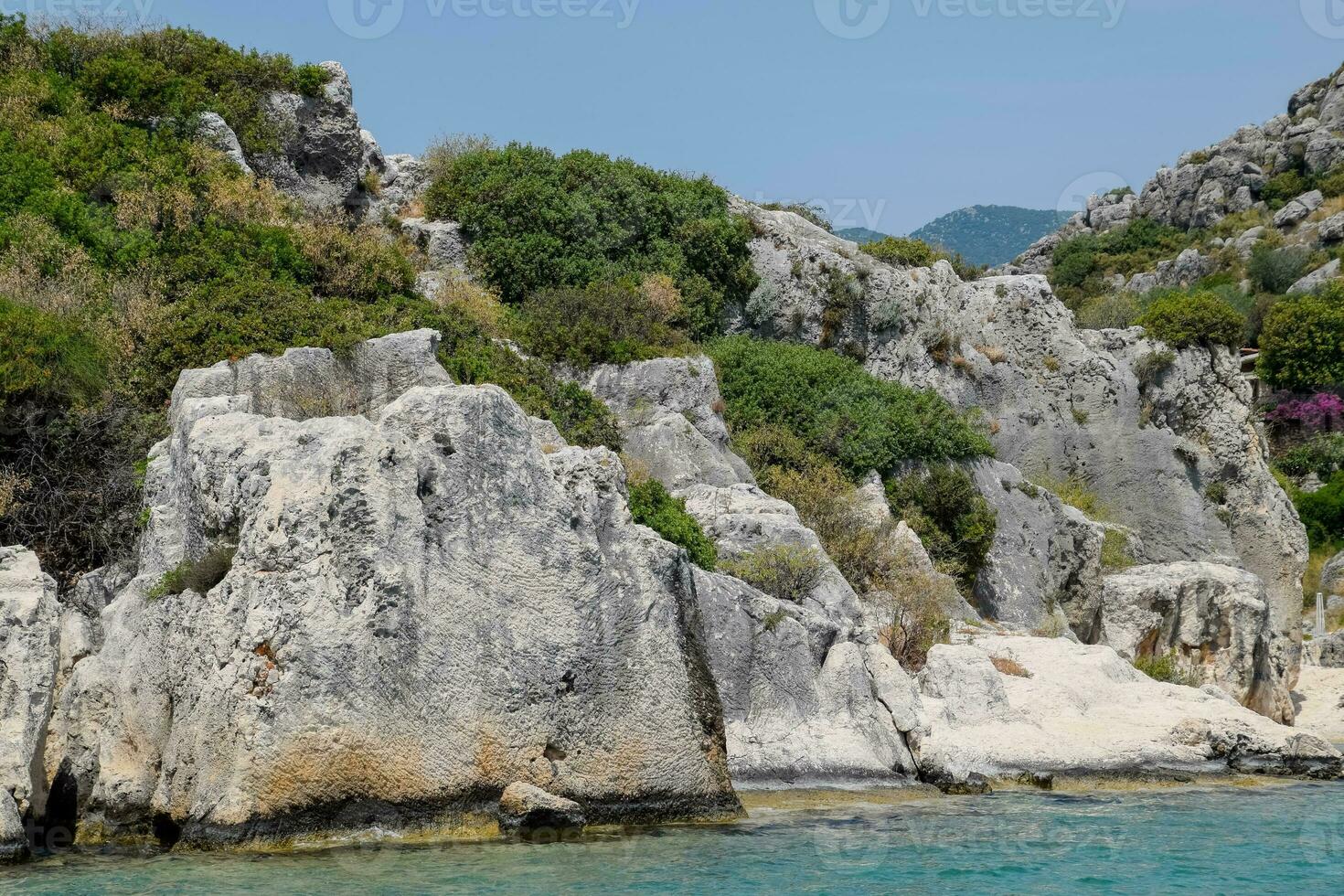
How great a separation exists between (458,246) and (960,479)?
13.0 meters

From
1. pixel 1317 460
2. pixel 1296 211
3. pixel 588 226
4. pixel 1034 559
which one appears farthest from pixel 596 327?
pixel 1296 211

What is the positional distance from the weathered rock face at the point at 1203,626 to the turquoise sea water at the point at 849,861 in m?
9.35

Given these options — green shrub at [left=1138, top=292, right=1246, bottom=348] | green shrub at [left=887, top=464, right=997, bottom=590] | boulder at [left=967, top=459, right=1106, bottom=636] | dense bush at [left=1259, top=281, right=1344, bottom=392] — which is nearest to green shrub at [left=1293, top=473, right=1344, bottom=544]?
dense bush at [left=1259, top=281, right=1344, bottom=392]

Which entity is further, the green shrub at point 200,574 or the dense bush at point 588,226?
→ the dense bush at point 588,226

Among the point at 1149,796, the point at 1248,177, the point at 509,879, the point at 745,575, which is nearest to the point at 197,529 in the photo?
the point at 509,879

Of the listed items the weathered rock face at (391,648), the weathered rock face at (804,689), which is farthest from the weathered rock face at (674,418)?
the weathered rock face at (391,648)

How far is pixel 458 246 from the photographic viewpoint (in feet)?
108

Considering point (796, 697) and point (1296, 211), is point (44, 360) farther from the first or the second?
point (1296, 211)

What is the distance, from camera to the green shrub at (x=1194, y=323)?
35553 millimetres

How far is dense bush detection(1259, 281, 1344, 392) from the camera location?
55125mm

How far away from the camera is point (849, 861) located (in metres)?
13.5

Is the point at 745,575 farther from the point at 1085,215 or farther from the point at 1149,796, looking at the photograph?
the point at 1085,215

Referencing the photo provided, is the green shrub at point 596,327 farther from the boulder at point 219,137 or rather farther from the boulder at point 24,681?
the boulder at point 24,681

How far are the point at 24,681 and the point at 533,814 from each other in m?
5.29
